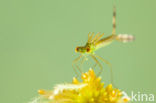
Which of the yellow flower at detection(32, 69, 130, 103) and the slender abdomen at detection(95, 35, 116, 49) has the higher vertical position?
the slender abdomen at detection(95, 35, 116, 49)

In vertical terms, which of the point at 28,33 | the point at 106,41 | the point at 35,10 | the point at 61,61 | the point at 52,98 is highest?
the point at 35,10

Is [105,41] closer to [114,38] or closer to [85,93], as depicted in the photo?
[114,38]

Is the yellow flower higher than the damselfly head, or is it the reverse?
the damselfly head

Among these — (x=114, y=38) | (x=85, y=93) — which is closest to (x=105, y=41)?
(x=114, y=38)

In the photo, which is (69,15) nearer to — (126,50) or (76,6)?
(76,6)

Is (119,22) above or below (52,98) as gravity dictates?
above

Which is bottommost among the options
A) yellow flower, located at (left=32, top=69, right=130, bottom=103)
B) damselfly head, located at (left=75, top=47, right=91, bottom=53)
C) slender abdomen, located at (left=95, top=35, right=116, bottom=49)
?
yellow flower, located at (left=32, top=69, right=130, bottom=103)

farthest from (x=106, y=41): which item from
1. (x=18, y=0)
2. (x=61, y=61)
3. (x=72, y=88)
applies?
(x=18, y=0)

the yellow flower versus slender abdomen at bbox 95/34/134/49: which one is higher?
slender abdomen at bbox 95/34/134/49
